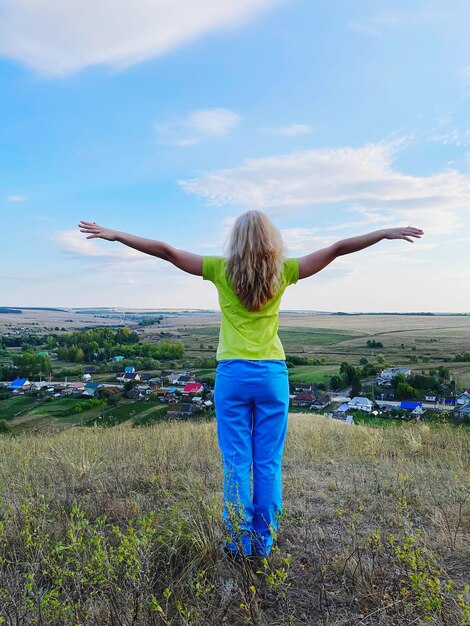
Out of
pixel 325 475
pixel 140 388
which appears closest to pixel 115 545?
pixel 325 475

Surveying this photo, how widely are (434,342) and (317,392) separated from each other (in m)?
21.3

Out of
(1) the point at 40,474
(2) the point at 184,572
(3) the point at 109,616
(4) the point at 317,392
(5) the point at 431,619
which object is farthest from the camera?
(4) the point at 317,392

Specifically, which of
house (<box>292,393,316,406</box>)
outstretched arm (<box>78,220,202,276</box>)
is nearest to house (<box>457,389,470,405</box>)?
house (<box>292,393,316,406</box>)

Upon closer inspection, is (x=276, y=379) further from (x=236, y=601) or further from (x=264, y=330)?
(x=236, y=601)

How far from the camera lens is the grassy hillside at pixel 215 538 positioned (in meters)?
1.96

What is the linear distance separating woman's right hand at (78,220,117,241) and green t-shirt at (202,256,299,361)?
0.66 meters

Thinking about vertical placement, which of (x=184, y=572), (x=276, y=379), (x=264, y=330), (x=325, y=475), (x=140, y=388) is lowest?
(x=140, y=388)

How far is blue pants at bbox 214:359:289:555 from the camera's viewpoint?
2525 mm

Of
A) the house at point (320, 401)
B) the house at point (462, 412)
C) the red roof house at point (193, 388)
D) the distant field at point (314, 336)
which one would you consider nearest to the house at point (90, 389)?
the red roof house at point (193, 388)

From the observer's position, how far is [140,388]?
76.6 ft

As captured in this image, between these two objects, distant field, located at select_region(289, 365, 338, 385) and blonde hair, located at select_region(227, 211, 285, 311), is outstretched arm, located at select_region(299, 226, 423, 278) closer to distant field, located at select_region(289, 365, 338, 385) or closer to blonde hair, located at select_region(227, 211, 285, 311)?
blonde hair, located at select_region(227, 211, 285, 311)

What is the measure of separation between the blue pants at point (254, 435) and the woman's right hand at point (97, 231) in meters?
1.16

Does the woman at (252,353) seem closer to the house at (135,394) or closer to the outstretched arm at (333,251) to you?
the outstretched arm at (333,251)

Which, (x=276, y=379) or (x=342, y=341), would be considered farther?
(x=342, y=341)
